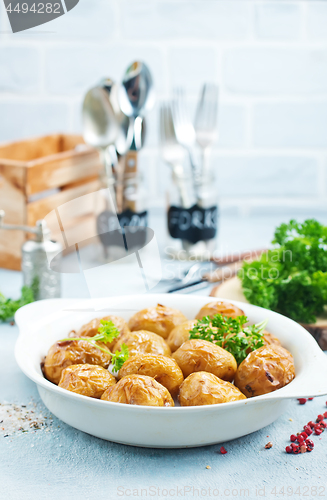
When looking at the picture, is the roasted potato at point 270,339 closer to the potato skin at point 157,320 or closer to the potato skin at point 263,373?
the potato skin at point 263,373

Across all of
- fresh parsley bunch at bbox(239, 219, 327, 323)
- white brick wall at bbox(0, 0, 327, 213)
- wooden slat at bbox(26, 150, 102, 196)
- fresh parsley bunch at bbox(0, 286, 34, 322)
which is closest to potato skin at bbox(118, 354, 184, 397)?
fresh parsley bunch at bbox(239, 219, 327, 323)

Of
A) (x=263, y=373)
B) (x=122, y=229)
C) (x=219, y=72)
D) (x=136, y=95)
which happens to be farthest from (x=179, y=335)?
(x=219, y=72)

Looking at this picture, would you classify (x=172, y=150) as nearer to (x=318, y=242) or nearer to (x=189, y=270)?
(x=189, y=270)

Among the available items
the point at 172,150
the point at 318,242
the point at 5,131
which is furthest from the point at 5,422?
the point at 5,131

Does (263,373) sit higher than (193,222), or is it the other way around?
(263,373)

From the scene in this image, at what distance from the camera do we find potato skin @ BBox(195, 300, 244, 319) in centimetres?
101

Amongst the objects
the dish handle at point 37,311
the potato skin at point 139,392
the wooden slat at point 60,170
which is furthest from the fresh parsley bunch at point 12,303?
the potato skin at point 139,392

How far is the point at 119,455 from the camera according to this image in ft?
2.54

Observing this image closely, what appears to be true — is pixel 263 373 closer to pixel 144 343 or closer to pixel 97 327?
pixel 144 343

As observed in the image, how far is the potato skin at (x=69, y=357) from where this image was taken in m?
0.87

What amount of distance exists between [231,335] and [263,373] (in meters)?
0.13

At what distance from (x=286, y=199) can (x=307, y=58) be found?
22.8 inches

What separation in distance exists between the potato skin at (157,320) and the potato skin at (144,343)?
0.06 metres

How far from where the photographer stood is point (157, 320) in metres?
1.01
